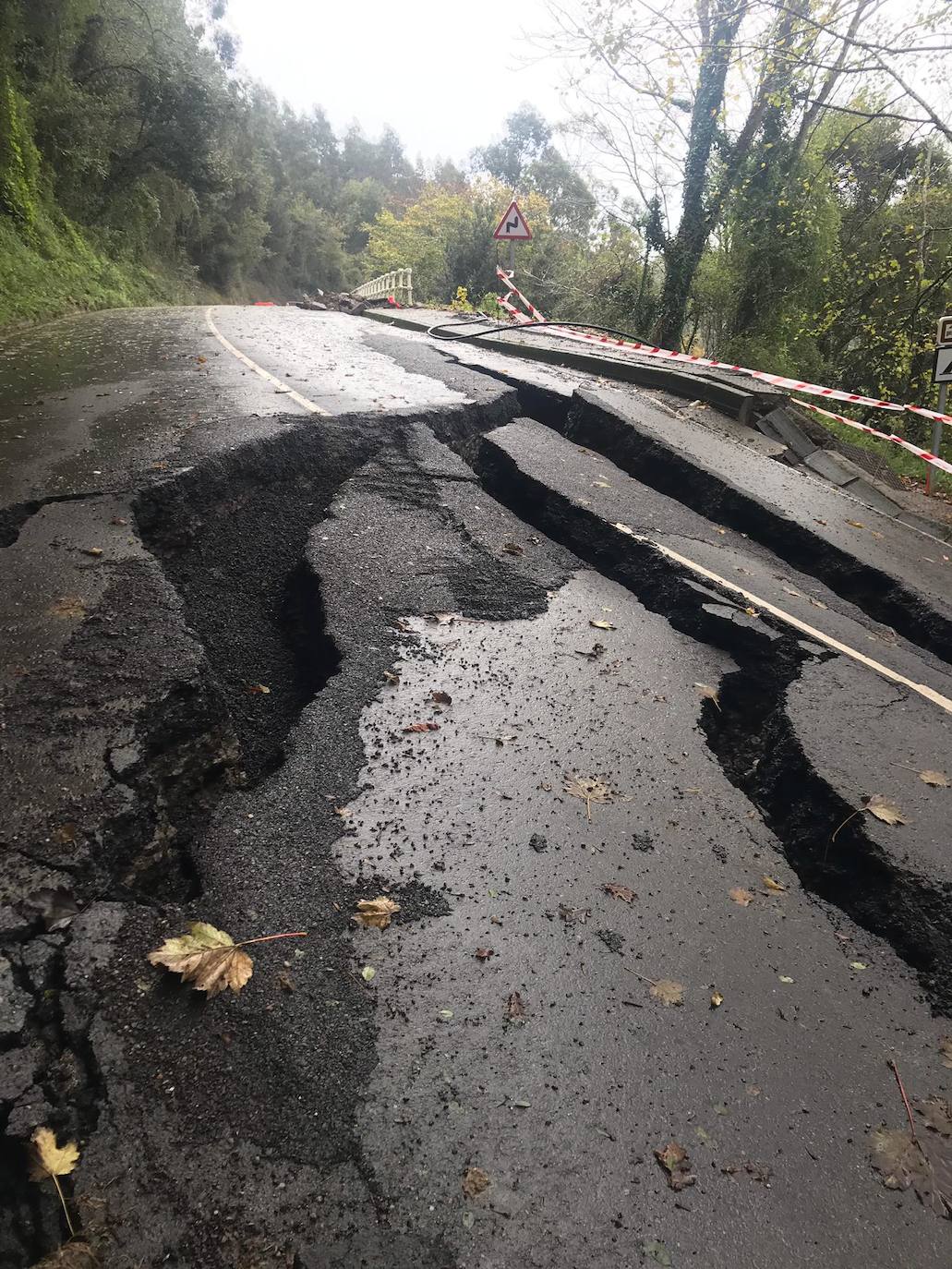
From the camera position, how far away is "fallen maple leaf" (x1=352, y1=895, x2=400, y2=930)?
7.41ft

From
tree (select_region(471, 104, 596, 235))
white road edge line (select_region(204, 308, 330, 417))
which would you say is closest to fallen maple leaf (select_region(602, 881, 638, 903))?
white road edge line (select_region(204, 308, 330, 417))

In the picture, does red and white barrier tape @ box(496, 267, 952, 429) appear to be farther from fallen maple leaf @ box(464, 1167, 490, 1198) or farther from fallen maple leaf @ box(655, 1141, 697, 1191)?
fallen maple leaf @ box(464, 1167, 490, 1198)

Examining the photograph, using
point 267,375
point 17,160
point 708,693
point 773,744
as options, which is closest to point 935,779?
point 773,744

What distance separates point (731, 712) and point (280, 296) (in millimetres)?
48287

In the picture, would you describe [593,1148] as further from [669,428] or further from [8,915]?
[669,428]

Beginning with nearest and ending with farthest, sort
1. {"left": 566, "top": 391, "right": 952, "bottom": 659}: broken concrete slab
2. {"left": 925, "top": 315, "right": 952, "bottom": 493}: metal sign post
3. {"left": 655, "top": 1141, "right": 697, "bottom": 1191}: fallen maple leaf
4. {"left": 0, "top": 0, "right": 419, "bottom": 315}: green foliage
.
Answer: {"left": 655, "top": 1141, "right": 697, "bottom": 1191}: fallen maple leaf
{"left": 566, "top": 391, "right": 952, "bottom": 659}: broken concrete slab
{"left": 925, "top": 315, "right": 952, "bottom": 493}: metal sign post
{"left": 0, "top": 0, "right": 419, "bottom": 315}: green foliage

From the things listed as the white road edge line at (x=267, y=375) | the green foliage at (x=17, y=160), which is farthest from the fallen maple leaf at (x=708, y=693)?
the green foliage at (x=17, y=160)

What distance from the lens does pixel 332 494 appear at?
512 cm

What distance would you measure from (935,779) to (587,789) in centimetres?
175

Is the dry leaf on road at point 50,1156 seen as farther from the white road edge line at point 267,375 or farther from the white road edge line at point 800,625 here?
the white road edge line at point 267,375

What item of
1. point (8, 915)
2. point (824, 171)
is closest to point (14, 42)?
point (824, 171)

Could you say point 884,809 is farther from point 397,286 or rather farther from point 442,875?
point 397,286

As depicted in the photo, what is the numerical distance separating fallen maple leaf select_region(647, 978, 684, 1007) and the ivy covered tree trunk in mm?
15588

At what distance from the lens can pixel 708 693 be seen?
382 centimetres
